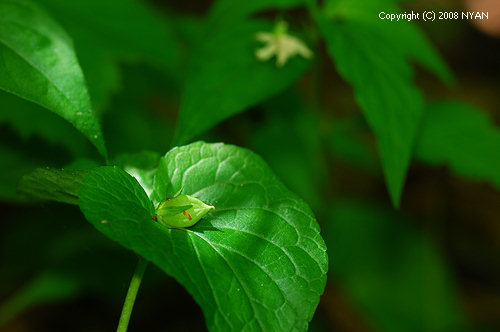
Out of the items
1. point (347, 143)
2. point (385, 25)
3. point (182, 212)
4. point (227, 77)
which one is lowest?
point (347, 143)

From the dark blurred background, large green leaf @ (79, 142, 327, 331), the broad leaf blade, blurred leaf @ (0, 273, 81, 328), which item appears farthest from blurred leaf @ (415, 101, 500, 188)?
blurred leaf @ (0, 273, 81, 328)

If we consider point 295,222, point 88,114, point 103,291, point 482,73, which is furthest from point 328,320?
point 482,73

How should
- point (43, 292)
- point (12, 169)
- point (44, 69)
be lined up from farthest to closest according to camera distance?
point (43, 292)
point (12, 169)
point (44, 69)

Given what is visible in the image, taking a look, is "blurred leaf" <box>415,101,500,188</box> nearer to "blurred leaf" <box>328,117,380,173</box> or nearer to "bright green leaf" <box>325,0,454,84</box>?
"bright green leaf" <box>325,0,454,84</box>

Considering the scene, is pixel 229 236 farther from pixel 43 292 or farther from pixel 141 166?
pixel 43 292

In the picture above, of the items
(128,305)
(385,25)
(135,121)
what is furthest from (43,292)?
(385,25)

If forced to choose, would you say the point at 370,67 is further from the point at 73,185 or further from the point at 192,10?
the point at 192,10
